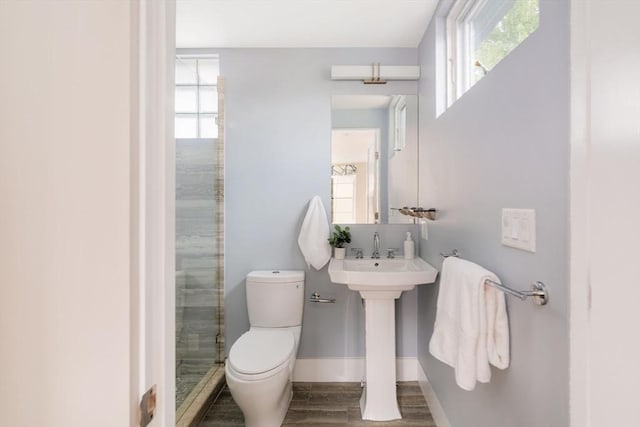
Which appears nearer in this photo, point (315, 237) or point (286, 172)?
point (315, 237)

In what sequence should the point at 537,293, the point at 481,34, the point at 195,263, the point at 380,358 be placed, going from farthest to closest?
the point at 195,263 → the point at 380,358 → the point at 481,34 → the point at 537,293

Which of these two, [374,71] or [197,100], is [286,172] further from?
[374,71]

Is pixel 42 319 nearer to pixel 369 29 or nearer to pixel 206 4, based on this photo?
pixel 206 4

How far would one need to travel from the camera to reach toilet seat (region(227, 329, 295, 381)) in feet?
5.44

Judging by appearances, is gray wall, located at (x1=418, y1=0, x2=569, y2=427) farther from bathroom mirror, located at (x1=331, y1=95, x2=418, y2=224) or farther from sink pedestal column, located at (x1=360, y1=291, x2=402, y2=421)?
bathroom mirror, located at (x1=331, y1=95, x2=418, y2=224)

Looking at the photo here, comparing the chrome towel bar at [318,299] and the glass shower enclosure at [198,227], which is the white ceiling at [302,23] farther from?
the chrome towel bar at [318,299]

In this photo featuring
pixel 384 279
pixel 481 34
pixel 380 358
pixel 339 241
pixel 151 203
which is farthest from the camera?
pixel 339 241

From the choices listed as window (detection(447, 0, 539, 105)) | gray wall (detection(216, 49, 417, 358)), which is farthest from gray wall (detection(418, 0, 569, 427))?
gray wall (detection(216, 49, 417, 358))

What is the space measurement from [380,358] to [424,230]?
0.86 meters

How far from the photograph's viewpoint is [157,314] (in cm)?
50

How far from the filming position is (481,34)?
5.23 ft

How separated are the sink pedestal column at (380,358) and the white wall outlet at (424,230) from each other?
0.52 metres

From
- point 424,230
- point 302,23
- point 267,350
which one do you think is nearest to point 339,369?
point 267,350
